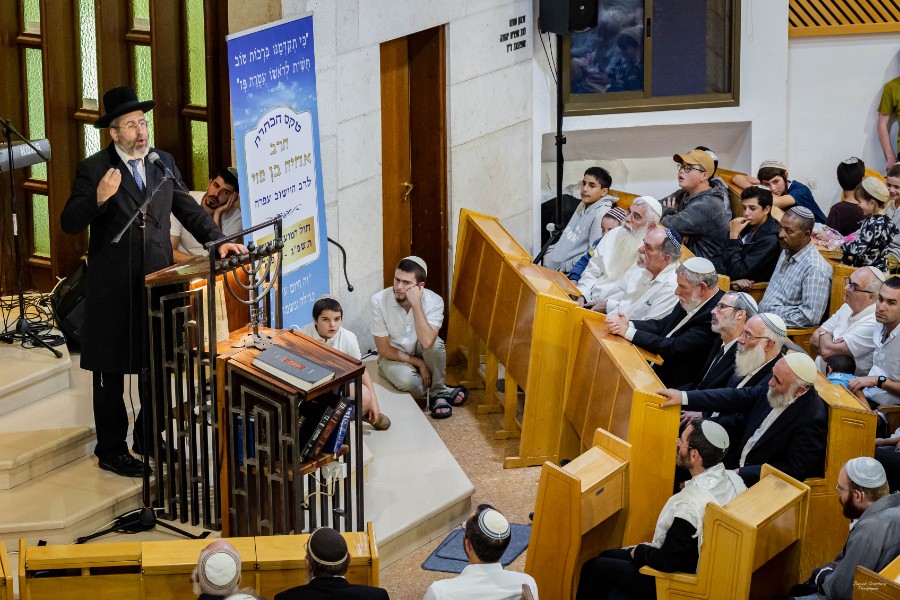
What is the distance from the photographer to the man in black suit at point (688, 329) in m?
6.50

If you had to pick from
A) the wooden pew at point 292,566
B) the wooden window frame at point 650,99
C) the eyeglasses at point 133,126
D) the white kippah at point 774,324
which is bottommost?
the wooden pew at point 292,566

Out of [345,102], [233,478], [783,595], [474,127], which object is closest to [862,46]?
[474,127]

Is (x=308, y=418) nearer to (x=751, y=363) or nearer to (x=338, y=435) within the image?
(x=338, y=435)

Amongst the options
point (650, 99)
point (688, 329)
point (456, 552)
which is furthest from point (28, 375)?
point (650, 99)

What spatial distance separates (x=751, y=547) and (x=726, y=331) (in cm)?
176

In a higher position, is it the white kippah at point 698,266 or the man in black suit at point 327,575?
the white kippah at point 698,266

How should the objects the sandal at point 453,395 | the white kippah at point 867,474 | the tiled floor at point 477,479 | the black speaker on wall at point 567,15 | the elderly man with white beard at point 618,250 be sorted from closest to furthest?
the white kippah at point 867,474 → the tiled floor at point 477,479 → the elderly man with white beard at point 618,250 → the sandal at point 453,395 → the black speaker on wall at point 567,15

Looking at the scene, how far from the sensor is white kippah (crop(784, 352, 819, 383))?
5.54 metres

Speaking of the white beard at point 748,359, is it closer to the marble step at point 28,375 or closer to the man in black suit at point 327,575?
the man in black suit at point 327,575

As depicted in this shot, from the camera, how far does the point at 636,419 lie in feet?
18.9

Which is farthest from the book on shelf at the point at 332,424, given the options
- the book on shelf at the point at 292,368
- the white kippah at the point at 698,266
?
the white kippah at the point at 698,266

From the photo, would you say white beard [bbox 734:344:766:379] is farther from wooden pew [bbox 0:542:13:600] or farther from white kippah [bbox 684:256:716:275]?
wooden pew [bbox 0:542:13:600]

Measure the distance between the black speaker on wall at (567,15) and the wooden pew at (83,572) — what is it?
18.8 feet

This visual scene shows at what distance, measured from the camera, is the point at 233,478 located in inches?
205
